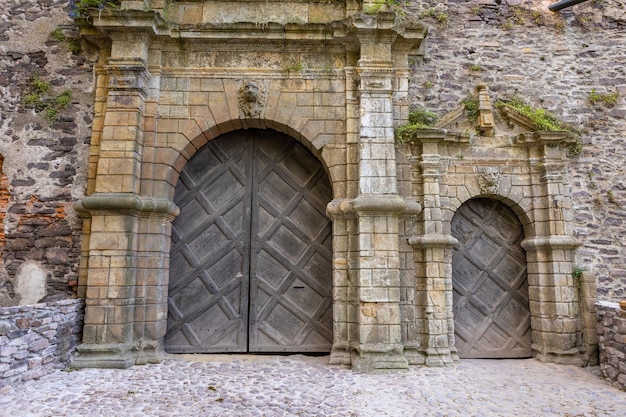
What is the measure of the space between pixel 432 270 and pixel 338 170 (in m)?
1.62

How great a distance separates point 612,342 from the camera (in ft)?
14.4

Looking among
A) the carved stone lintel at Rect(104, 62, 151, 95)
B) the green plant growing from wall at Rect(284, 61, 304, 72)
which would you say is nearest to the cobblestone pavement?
the carved stone lintel at Rect(104, 62, 151, 95)

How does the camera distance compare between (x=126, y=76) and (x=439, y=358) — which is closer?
(x=439, y=358)

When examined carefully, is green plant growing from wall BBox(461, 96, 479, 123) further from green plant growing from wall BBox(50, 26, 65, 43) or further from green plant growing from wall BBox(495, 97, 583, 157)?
green plant growing from wall BBox(50, 26, 65, 43)

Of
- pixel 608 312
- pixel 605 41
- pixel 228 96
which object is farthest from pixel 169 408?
pixel 605 41

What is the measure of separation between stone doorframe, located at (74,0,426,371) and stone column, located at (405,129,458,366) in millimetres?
329

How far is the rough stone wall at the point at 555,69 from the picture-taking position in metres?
5.27

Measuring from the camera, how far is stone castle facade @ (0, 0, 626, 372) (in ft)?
15.3

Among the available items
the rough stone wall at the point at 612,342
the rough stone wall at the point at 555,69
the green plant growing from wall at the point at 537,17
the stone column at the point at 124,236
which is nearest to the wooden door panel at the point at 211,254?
the stone column at the point at 124,236

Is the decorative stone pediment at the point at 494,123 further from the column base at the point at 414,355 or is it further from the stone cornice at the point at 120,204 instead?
the stone cornice at the point at 120,204

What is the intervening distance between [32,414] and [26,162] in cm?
318

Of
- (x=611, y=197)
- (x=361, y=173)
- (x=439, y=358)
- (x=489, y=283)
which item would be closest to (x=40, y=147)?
(x=361, y=173)

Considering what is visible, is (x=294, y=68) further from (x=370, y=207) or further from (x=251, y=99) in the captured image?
(x=370, y=207)

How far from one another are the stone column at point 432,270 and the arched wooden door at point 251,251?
3.61 feet
